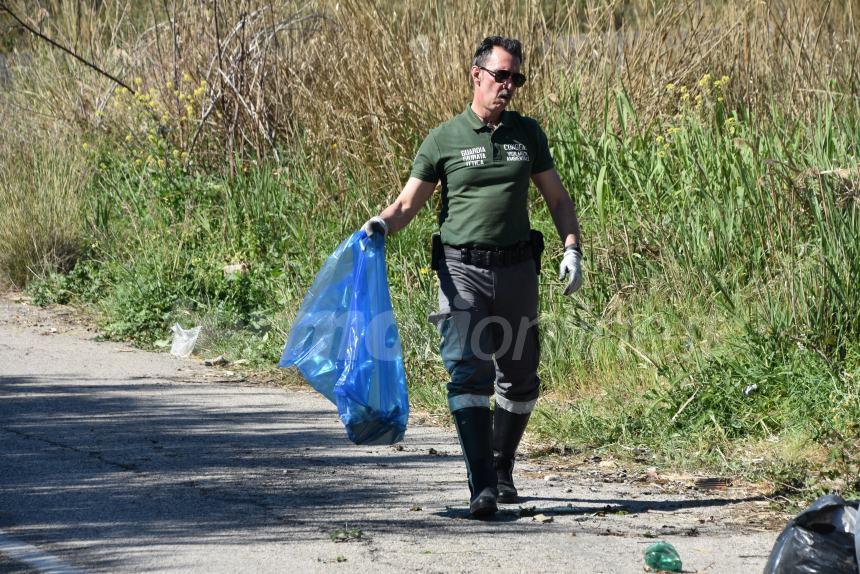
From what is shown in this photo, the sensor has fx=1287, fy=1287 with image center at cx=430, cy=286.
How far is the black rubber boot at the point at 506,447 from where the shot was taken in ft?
19.3

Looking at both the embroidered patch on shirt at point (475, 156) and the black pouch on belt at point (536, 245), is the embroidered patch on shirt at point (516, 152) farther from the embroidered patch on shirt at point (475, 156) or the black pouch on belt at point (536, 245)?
the black pouch on belt at point (536, 245)

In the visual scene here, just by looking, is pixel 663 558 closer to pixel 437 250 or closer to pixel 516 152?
Answer: pixel 437 250

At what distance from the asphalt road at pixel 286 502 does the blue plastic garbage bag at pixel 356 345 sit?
1.44 ft

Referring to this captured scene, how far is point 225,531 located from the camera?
535 centimetres

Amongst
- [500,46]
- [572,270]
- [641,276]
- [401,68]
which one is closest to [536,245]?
[572,270]

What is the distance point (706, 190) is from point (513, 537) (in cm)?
406

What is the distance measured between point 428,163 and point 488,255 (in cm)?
49

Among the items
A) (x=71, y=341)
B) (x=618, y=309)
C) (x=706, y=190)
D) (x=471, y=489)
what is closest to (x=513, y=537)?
(x=471, y=489)

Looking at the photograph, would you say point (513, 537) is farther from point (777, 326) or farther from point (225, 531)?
point (777, 326)

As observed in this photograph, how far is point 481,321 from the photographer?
564 cm

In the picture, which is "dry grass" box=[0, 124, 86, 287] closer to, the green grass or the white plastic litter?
the green grass

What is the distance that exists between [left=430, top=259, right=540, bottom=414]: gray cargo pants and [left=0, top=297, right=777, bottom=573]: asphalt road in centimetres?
60

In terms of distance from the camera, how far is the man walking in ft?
18.4

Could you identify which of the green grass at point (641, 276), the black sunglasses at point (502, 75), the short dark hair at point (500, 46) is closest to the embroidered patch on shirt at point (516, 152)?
the black sunglasses at point (502, 75)
